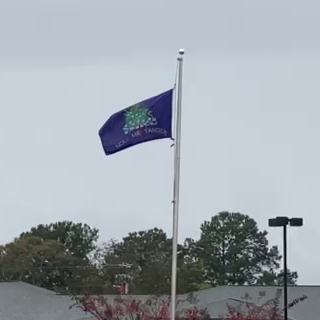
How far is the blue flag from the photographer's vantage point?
51.5 ft

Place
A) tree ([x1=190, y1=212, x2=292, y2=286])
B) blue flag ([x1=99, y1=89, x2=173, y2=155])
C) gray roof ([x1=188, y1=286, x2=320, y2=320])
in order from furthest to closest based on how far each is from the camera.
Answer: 1. tree ([x1=190, y1=212, x2=292, y2=286])
2. gray roof ([x1=188, y1=286, x2=320, y2=320])
3. blue flag ([x1=99, y1=89, x2=173, y2=155])

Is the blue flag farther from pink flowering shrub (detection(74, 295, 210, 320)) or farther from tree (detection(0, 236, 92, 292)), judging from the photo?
tree (detection(0, 236, 92, 292))

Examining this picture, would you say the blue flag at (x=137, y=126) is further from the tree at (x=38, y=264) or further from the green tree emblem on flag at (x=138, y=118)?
the tree at (x=38, y=264)

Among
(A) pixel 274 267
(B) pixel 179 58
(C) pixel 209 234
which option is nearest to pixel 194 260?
(C) pixel 209 234

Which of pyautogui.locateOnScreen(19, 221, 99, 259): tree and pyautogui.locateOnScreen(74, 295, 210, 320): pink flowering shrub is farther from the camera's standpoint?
pyautogui.locateOnScreen(19, 221, 99, 259): tree

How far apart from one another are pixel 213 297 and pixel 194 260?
127 ft

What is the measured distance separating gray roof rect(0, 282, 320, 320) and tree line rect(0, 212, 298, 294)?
48.7 feet

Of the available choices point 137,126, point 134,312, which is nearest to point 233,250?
point 134,312

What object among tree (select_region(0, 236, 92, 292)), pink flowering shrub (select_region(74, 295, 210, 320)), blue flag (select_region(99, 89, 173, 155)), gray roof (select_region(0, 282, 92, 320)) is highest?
tree (select_region(0, 236, 92, 292))

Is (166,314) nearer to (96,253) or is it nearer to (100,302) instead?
(100,302)

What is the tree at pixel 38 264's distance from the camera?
75312 mm

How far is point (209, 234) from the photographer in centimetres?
8788

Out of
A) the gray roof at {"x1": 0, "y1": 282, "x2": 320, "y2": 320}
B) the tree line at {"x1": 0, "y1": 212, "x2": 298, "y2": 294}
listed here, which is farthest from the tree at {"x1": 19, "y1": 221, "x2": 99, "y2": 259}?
the gray roof at {"x1": 0, "y1": 282, "x2": 320, "y2": 320}

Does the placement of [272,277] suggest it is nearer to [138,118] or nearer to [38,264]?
[38,264]
